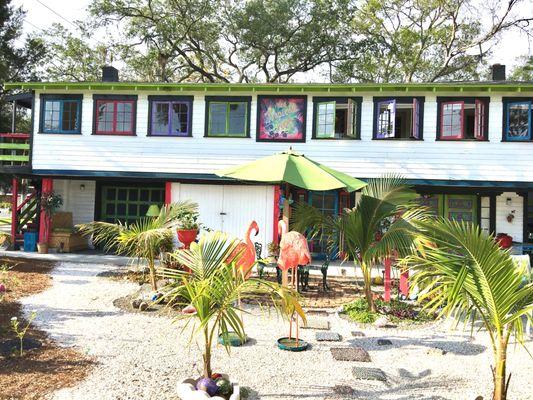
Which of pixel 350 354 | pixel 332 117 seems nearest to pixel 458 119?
pixel 332 117

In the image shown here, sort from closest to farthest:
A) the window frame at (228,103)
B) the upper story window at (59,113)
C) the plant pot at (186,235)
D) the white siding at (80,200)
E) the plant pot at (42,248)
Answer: the plant pot at (186,235) → the window frame at (228,103) → the plant pot at (42,248) → the upper story window at (59,113) → the white siding at (80,200)

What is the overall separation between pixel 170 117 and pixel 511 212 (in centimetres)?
1147

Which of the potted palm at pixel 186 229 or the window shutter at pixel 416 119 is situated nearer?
the potted palm at pixel 186 229

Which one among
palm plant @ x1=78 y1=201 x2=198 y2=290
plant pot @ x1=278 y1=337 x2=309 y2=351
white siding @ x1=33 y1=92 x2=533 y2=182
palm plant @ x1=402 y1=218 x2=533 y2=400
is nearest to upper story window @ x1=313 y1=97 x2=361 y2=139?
white siding @ x1=33 y1=92 x2=533 y2=182

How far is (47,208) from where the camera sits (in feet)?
48.1

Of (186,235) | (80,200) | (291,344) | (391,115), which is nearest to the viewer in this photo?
(291,344)

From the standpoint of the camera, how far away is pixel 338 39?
92.9 feet

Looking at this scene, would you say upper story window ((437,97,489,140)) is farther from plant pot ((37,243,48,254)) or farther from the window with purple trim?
plant pot ((37,243,48,254))

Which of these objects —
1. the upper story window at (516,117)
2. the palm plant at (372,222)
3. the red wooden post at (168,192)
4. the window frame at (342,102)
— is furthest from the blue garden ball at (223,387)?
the upper story window at (516,117)

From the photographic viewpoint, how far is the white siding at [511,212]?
14.6 m

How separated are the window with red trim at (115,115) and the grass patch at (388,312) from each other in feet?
32.9

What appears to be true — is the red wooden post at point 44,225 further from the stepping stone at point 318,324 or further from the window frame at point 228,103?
the stepping stone at point 318,324

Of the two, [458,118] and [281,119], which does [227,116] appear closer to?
[281,119]

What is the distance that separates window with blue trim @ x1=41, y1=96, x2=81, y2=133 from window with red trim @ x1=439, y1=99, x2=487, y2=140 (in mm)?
11713
